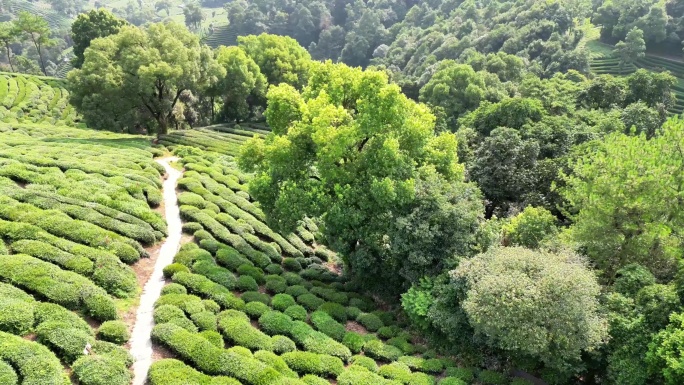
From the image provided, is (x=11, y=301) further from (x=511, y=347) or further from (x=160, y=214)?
(x=511, y=347)

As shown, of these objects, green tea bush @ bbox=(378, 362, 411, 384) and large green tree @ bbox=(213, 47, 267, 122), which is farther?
large green tree @ bbox=(213, 47, 267, 122)

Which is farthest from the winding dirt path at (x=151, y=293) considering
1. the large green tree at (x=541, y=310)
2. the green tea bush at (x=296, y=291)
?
the large green tree at (x=541, y=310)

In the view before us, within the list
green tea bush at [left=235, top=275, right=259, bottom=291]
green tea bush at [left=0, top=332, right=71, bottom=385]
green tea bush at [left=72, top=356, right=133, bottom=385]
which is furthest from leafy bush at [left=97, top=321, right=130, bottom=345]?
green tea bush at [left=235, top=275, right=259, bottom=291]

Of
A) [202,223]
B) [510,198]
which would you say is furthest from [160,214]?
[510,198]

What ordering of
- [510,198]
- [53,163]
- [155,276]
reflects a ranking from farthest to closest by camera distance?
1. [510,198]
2. [53,163]
3. [155,276]

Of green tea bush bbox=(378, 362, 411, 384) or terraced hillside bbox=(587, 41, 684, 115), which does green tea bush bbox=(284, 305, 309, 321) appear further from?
terraced hillside bbox=(587, 41, 684, 115)

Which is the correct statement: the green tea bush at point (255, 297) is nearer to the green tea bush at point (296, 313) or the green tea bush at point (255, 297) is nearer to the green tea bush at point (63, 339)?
the green tea bush at point (296, 313)

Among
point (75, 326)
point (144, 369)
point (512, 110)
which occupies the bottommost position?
point (144, 369)
